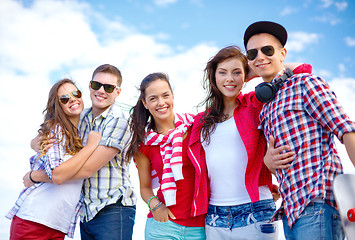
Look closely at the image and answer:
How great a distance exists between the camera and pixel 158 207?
3.56 meters

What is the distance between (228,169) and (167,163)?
28.2 inches

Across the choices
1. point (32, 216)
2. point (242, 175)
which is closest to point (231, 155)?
point (242, 175)

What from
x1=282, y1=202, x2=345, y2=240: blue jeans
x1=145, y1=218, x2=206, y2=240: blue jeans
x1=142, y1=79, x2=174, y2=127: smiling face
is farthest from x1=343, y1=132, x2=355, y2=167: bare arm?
x1=142, y1=79, x2=174, y2=127: smiling face

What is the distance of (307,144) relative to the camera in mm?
2588

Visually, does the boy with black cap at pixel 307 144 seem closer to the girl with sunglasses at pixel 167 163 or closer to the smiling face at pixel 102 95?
the girl with sunglasses at pixel 167 163

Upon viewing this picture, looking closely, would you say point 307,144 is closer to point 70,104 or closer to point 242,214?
point 242,214

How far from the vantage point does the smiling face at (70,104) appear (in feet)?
13.9

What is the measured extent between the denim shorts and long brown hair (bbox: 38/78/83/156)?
6.22 feet

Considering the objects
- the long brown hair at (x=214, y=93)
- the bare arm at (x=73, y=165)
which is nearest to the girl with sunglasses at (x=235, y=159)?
the long brown hair at (x=214, y=93)

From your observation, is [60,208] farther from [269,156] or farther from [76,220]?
[269,156]

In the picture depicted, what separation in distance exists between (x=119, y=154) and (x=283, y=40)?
2.24 m

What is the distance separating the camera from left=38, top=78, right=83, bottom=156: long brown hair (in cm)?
401

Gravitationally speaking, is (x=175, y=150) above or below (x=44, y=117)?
below

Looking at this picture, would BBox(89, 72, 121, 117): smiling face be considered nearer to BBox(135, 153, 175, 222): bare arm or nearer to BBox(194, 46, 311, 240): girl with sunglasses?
BBox(135, 153, 175, 222): bare arm
